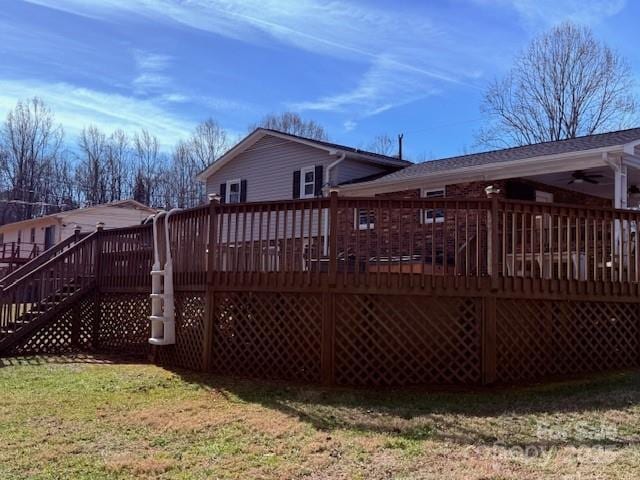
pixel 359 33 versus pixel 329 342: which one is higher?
pixel 359 33

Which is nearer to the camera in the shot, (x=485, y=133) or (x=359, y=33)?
(x=359, y=33)

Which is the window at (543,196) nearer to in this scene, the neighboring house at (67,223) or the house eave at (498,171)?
the house eave at (498,171)

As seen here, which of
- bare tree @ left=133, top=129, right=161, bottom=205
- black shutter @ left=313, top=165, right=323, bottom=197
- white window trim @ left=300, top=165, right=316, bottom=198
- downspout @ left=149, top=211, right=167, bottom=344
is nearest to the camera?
downspout @ left=149, top=211, right=167, bottom=344

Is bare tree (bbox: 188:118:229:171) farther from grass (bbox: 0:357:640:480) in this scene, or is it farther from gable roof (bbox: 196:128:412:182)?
grass (bbox: 0:357:640:480)

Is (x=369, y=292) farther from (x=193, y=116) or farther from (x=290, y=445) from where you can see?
(x=193, y=116)

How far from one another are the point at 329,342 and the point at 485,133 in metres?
25.9

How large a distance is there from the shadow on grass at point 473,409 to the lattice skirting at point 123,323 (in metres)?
2.81

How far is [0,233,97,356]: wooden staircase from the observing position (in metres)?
9.88

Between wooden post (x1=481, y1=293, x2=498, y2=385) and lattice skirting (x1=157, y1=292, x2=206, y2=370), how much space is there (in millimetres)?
3449

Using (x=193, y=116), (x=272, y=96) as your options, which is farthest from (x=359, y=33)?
(x=193, y=116)

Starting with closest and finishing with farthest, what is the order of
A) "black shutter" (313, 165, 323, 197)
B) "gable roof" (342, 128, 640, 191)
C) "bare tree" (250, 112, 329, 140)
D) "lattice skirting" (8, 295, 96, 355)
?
"lattice skirting" (8, 295, 96, 355) → "gable roof" (342, 128, 640, 191) → "black shutter" (313, 165, 323, 197) → "bare tree" (250, 112, 329, 140)

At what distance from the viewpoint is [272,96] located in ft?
120

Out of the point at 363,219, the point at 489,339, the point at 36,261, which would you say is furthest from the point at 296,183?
the point at 489,339

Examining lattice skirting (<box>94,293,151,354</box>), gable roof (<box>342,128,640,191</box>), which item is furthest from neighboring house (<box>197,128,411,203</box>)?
lattice skirting (<box>94,293,151,354</box>)
